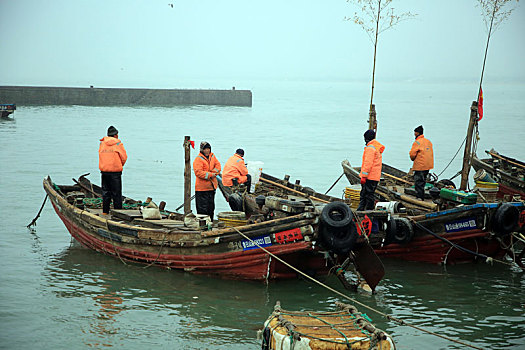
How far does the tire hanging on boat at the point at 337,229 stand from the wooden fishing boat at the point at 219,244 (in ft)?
0.22

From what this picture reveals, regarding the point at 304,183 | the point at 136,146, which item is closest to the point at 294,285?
the point at 304,183

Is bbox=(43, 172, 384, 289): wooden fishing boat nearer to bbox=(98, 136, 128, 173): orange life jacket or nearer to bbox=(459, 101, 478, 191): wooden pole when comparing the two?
bbox=(98, 136, 128, 173): orange life jacket

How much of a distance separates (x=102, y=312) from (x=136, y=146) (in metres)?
25.6

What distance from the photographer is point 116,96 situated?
198 ft

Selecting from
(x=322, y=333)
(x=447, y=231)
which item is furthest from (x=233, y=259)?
(x=447, y=231)

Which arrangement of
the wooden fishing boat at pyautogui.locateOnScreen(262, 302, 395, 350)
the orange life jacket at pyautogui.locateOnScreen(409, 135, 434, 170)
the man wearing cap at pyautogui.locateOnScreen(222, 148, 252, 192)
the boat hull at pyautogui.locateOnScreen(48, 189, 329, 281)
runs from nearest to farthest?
the wooden fishing boat at pyautogui.locateOnScreen(262, 302, 395, 350)
the boat hull at pyautogui.locateOnScreen(48, 189, 329, 281)
the man wearing cap at pyautogui.locateOnScreen(222, 148, 252, 192)
the orange life jacket at pyautogui.locateOnScreen(409, 135, 434, 170)

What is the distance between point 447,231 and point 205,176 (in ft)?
14.5

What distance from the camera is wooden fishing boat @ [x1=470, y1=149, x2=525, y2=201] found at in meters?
13.8

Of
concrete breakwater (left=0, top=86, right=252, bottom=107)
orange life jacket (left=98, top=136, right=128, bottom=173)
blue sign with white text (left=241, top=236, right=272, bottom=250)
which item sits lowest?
blue sign with white text (left=241, top=236, right=272, bottom=250)

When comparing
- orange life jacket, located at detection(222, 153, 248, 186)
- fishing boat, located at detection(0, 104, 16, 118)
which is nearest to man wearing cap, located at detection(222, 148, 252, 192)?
orange life jacket, located at detection(222, 153, 248, 186)

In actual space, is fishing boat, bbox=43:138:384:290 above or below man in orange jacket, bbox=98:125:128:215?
below

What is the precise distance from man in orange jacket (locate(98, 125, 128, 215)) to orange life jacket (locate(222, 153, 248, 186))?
6.98 ft

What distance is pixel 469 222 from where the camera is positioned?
396 inches

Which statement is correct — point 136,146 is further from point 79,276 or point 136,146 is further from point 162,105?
point 162,105
